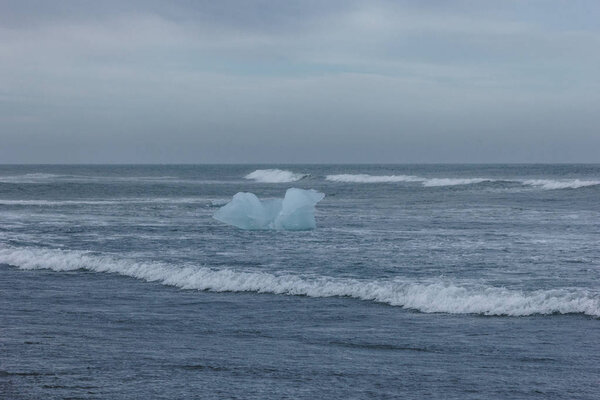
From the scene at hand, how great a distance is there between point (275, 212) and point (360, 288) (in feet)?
41.2

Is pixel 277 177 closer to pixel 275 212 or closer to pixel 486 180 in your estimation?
pixel 486 180

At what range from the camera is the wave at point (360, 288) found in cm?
1260

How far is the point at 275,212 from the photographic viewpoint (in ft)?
87.2

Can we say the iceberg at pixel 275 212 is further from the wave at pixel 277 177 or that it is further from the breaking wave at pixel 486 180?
the wave at pixel 277 177

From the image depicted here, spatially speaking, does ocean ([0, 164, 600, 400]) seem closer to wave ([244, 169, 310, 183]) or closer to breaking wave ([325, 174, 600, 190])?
breaking wave ([325, 174, 600, 190])

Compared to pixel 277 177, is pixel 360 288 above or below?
below

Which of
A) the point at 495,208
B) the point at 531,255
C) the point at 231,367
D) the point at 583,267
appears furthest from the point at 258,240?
the point at 495,208

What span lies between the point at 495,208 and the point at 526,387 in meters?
29.0

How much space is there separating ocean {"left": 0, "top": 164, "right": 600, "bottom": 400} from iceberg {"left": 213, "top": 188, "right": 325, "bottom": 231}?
1.75ft

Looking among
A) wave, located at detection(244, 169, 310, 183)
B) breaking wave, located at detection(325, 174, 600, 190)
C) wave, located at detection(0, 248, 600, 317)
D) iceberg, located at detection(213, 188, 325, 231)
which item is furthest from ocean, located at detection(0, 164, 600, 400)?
wave, located at detection(244, 169, 310, 183)

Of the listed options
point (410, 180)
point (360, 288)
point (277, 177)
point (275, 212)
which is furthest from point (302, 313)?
point (277, 177)

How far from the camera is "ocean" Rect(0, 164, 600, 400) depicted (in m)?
8.52

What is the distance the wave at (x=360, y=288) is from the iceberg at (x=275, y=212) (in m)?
8.16

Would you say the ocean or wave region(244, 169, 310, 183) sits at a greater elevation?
wave region(244, 169, 310, 183)
